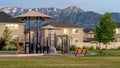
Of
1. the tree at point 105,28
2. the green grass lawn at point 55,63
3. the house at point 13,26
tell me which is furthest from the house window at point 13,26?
the green grass lawn at point 55,63

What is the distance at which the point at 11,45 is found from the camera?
71625 millimetres

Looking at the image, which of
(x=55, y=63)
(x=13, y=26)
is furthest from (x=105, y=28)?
(x=55, y=63)

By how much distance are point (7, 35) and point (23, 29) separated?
8291mm

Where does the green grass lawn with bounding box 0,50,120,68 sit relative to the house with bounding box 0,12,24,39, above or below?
below

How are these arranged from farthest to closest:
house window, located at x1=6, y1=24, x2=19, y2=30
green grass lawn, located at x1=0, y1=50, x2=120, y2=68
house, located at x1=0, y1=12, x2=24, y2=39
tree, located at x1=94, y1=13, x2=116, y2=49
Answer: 1. tree, located at x1=94, y1=13, x2=116, y2=49
2. house window, located at x1=6, y1=24, x2=19, y2=30
3. house, located at x1=0, y1=12, x2=24, y2=39
4. green grass lawn, located at x1=0, y1=50, x2=120, y2=68

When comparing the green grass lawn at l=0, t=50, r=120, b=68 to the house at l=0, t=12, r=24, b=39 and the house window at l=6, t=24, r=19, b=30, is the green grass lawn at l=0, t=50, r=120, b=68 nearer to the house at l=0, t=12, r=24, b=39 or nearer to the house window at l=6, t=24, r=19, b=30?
the house at l=0, t=12, r=24, b=39

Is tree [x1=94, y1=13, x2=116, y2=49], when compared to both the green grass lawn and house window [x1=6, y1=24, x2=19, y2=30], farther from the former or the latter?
the green grass lawn

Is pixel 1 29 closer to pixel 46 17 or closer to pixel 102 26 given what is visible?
pixel 102 26

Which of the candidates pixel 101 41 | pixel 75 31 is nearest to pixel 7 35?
pixel 101 41

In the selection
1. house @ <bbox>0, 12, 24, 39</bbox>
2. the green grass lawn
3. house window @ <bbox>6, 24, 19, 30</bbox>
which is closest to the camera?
the green grass lawn

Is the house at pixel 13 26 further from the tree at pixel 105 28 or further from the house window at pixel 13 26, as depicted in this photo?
the tree at pixel 105 28

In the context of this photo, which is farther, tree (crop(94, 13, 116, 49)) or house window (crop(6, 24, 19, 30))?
tree (crop(94, 13, 116, 49))

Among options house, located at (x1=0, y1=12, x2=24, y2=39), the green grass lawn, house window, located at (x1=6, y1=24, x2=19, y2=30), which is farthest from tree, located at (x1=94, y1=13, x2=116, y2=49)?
the green grass lawn

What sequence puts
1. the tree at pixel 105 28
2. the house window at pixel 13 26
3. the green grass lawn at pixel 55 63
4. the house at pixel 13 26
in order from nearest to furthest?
the green grass lawn at pixel 55 63, the house at pixel 13 26, the house window at pixel 13 26, the tree at pixel 105 28
